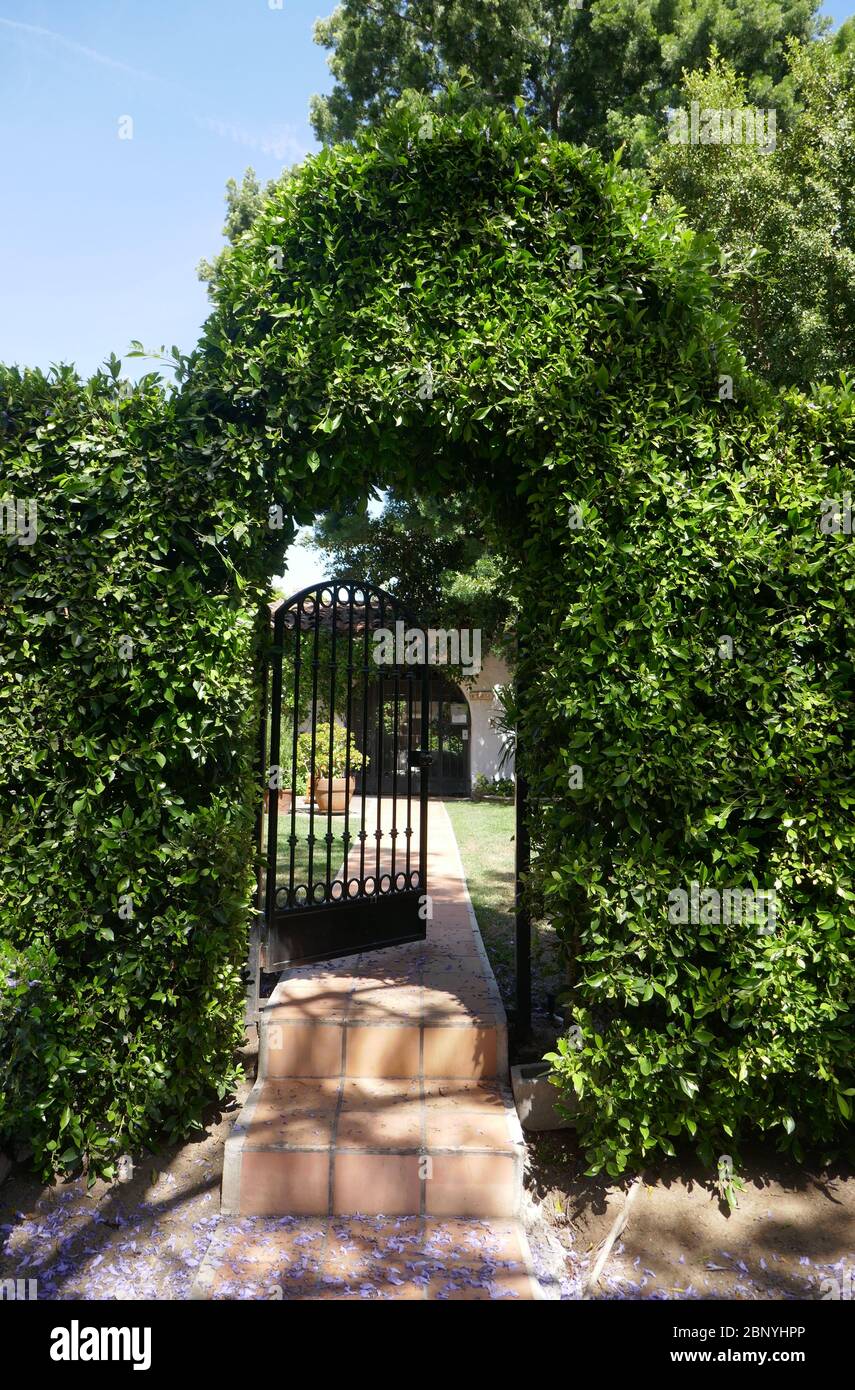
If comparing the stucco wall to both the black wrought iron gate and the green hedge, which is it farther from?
the green hedge

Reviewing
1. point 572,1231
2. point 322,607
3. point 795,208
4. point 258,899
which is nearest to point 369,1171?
point 572,1231

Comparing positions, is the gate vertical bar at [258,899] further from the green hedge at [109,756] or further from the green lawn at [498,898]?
the green lawn at [498,898]

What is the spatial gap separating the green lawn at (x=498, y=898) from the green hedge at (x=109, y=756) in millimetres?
1844

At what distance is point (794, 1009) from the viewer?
339 centimetres

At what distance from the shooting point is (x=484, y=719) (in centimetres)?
2000

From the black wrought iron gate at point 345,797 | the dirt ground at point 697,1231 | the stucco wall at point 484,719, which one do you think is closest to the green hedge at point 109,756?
the black wrought iron gate at point 345,797

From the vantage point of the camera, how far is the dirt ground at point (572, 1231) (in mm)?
3105

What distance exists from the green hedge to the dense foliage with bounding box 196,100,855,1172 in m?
0.59

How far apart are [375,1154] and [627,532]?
9.83 ft

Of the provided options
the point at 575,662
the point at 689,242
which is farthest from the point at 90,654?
the point at 689,242

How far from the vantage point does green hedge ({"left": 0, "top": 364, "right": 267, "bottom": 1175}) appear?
356 centimetres

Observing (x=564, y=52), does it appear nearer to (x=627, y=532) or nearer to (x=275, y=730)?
(x=627, y=532)

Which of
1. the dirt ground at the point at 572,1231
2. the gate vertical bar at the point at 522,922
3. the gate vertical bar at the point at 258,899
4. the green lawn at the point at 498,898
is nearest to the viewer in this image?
the dirt ground at the point at 572,1231
